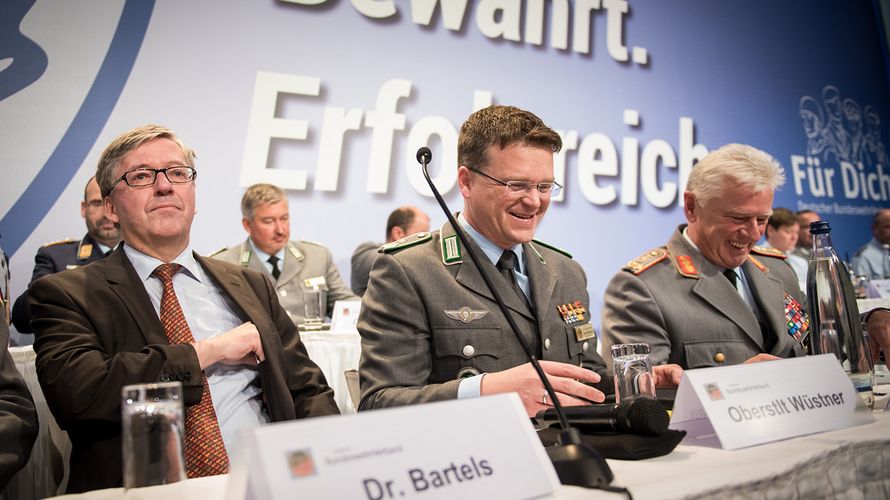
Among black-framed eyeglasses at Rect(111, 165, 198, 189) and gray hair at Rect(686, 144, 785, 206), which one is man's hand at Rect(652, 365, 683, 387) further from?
black-framed eyeglasses at Rect(111, 165, 198, 189)

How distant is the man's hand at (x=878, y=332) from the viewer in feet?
6.14

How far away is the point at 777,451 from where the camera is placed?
122cm

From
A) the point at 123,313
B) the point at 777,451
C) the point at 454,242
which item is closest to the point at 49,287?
the point at 123,313

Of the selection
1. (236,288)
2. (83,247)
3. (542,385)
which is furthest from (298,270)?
(542,385)

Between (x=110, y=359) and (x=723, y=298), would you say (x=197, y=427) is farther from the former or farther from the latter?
(x=723, y=298)

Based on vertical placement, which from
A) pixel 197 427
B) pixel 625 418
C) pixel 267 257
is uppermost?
pixel 267 257

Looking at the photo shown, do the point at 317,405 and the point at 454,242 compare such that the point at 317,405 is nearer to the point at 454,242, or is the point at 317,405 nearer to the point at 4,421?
the point at 454,242

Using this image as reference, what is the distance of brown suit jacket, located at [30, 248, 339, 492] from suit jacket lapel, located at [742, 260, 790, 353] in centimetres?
134

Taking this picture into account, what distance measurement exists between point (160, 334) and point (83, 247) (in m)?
2.99

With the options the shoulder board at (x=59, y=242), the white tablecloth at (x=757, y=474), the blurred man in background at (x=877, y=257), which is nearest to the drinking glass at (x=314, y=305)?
the shoulder board at (x=59, y=242)

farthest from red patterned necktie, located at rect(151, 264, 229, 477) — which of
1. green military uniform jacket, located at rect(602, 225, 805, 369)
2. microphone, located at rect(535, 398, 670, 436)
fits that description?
green military uniform jacket, located at rect(602, 225, 805, 369)

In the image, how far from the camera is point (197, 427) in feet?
5.70

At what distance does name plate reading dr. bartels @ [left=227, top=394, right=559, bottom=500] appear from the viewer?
0.83 metres

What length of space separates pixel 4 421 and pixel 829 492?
1.47m
